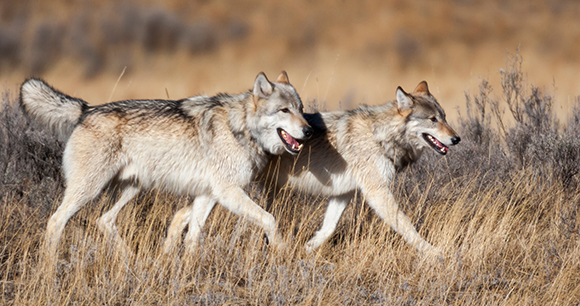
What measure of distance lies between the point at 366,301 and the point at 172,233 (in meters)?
1.81

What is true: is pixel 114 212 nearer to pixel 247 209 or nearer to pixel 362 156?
pixel 247 209

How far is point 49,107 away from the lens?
4.03 m

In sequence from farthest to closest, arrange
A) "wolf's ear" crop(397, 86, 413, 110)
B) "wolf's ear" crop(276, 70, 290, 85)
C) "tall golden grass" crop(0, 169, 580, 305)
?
"wolf's ear" crop(276, 70, 290, 85) < "wolf's ear" crop(397, 86, 413, 110) < "tall golden grass" crop(0, 169, 580, 305)

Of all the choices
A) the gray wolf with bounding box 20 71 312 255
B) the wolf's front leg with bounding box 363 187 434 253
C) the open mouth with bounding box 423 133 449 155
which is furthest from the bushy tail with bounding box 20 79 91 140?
the open mouth with bounding box 423 133 449 155

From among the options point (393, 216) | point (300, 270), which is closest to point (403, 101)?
point (393, 216)

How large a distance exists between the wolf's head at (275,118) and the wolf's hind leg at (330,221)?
77cm

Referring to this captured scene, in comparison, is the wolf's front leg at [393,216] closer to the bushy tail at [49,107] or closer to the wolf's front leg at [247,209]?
the wolf's front leg at [247,209]

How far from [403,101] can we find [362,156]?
60 centimetres

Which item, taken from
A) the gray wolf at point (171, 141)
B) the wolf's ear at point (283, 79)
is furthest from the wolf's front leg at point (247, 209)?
the wolf's ear at point (283, 79)

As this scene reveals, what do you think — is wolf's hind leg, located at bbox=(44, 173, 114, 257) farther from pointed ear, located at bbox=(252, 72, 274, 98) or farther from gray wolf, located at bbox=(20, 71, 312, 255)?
pointed ear, located at bbox=(252, 72, 274, 98)

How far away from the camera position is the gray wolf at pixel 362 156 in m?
4.09

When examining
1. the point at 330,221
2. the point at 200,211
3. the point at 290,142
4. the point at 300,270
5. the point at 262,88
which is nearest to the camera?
the point at 300,270

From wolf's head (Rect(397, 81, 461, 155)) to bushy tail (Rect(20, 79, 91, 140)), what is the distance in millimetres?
2779

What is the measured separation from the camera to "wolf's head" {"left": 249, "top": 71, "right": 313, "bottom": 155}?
149 inches
